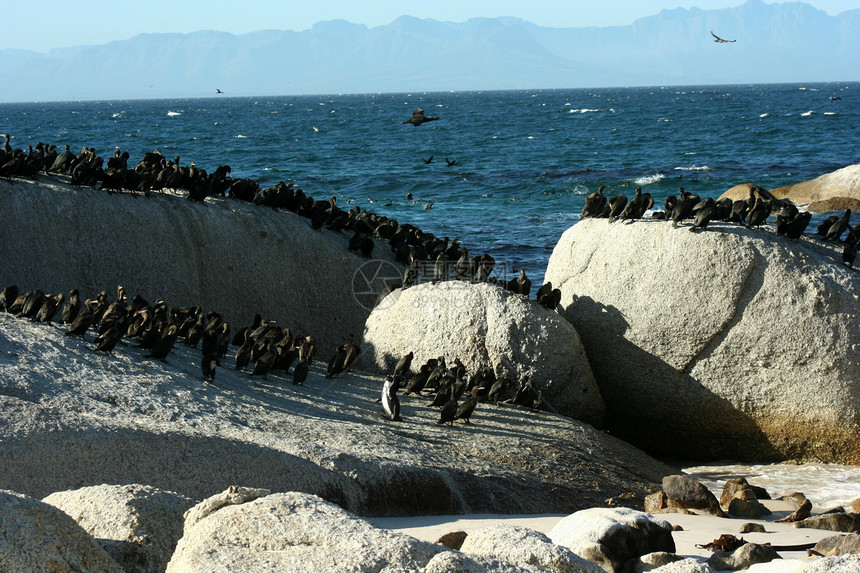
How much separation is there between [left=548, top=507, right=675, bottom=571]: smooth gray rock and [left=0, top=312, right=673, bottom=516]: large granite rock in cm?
199

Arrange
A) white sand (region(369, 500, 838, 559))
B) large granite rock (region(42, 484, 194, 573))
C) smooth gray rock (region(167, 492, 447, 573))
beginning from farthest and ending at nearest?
white sand (region(369, 500, 838, 559)) → large granite rock (region(42, 484, 194, 573)) → smooth gray rock (region(167, 492, 447, 573))

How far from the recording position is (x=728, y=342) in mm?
11953

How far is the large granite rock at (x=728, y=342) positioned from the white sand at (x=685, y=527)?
2940 millimetres

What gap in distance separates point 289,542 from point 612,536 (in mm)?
2975

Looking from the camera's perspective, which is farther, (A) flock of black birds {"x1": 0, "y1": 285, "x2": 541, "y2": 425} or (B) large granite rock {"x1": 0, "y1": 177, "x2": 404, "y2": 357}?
(B) large granite rock {"x1": 0, "y1": 177, "x2": 404, "y2": 357}

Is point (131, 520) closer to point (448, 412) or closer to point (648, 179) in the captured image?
point (448, 412)

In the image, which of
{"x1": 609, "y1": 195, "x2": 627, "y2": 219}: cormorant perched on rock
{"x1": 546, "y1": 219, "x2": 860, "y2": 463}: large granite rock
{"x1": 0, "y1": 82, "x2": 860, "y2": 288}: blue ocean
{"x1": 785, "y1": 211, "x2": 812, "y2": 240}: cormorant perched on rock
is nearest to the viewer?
{"x1": 546, "y1": 219, "x2": 860, "y2": 463}: large granite rock

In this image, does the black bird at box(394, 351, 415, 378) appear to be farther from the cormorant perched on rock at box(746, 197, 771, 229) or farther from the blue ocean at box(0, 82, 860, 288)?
the blue ocean at box(0, 82, 860, 288)

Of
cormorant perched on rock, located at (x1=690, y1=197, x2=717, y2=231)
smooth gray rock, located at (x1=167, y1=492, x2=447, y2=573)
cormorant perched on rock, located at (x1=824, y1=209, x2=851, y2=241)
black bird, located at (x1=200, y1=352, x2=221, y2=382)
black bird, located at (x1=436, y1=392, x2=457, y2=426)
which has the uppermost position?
cormorant perched on rock, located at (x1=690, y1=197, x2=717, y2=231)

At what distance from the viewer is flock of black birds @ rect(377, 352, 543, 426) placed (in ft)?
37.0

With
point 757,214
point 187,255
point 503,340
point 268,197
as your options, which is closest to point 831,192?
point 757,214

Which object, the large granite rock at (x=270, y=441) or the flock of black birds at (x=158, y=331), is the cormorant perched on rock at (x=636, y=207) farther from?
the flock of black birds at (x=158, y=331)

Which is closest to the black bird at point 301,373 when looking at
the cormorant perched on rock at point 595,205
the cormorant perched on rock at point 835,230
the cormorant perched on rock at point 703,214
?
the cormorant perched on rock at point 595,205

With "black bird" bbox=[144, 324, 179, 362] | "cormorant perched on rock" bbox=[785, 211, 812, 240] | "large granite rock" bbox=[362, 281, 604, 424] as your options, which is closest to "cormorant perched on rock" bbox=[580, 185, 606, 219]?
"large granite rock" bbox=[362, 281, 604, 424]
